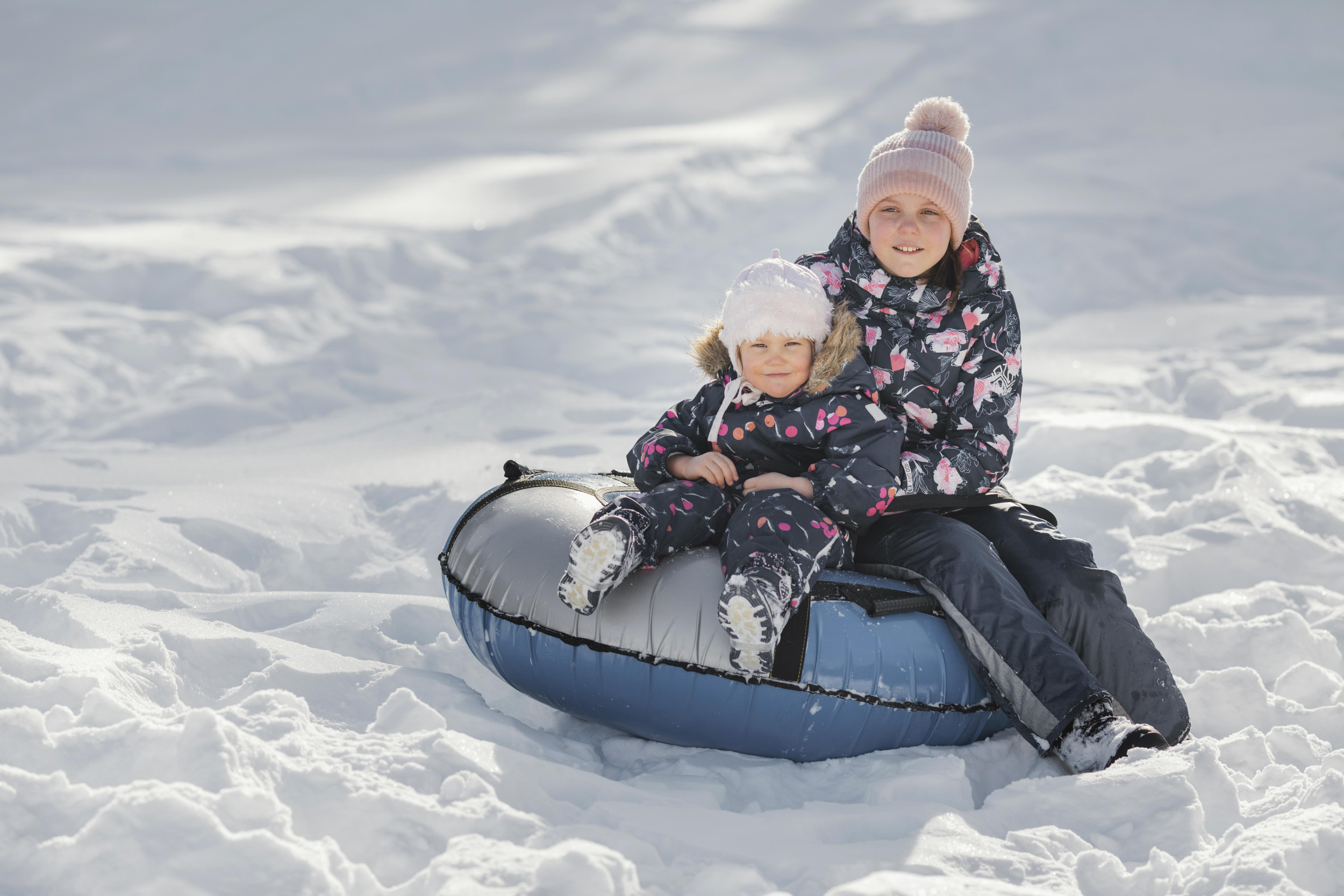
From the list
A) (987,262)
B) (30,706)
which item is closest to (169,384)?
(30,706)

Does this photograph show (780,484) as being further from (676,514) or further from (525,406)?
(525,406)

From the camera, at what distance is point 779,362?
116 inches

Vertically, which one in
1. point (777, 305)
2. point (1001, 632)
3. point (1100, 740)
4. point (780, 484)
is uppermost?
point (777, 305)

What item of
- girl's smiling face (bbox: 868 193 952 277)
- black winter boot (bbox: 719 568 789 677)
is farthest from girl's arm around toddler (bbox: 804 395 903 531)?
girl's smiling face (bbox: 868 193 952 277)

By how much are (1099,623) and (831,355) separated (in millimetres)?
977

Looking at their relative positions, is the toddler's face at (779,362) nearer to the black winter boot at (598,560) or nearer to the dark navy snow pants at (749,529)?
the dark navy snow pants at (749,529)

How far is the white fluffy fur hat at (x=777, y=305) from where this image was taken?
2918 mm

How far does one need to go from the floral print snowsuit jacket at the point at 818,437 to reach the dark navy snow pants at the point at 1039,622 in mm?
187

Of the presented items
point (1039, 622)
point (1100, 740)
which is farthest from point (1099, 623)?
point (1100, 740)

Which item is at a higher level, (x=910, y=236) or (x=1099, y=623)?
(x=910, y=236)

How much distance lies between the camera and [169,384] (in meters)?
7.38

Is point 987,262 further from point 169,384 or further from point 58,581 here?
point 169,384

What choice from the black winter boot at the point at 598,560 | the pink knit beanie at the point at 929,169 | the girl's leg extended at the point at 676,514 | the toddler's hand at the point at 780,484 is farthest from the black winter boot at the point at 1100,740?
the pink knit beanie at the point at 929,169

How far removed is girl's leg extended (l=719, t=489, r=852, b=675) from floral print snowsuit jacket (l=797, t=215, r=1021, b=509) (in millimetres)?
515
